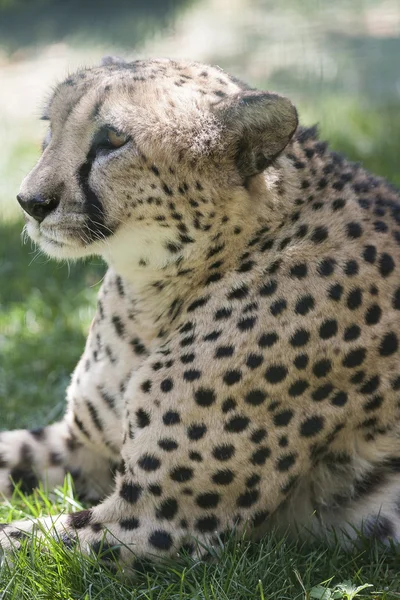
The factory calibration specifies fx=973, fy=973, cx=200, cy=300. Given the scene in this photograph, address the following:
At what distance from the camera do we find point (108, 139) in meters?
2.79

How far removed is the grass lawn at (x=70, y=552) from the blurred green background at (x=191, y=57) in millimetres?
17

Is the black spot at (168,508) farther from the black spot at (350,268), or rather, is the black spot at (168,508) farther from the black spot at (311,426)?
the black spot at (350,268)

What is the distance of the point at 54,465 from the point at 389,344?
1.39 metres

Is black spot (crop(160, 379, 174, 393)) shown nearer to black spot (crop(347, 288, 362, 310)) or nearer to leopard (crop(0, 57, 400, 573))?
leopard (crop(0, 57, 400, 573))

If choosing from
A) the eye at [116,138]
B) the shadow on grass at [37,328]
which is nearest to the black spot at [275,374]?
the eye at [116,138]

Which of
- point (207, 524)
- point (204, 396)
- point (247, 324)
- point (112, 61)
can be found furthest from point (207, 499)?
point (112, 61)

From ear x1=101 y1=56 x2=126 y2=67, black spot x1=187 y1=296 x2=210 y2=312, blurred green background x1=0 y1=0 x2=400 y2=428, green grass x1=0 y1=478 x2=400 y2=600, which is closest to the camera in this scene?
green grass x1=0 y1=478 x2=400 y2=600

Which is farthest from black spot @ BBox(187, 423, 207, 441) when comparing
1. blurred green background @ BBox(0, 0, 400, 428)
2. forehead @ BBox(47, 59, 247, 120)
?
blurred green background @ BBox(0, 0, 400, 428)

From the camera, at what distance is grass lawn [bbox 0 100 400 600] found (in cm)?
273

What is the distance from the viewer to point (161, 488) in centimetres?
279

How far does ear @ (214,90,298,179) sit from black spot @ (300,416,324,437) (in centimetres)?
73

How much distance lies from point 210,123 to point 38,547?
1.34 m

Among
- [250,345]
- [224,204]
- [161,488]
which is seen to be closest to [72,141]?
[224,204]

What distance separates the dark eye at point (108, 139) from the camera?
2.78 meters
